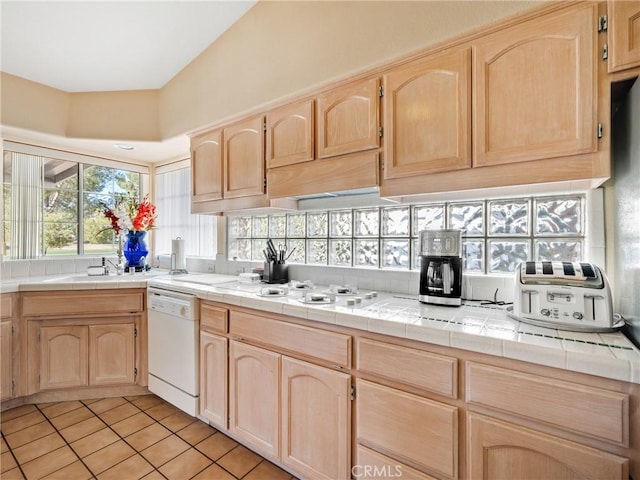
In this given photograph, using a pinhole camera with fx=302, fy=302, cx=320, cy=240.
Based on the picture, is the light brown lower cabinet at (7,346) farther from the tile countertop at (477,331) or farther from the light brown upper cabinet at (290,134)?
the light brown upper cabinet at (290,134)

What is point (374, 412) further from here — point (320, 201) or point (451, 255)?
point (320, 201)

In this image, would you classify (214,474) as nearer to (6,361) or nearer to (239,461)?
(239,461)

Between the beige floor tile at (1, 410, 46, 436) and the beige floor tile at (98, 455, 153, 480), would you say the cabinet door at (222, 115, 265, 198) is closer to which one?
the beige floor tile at (98, 455, 153, 480)

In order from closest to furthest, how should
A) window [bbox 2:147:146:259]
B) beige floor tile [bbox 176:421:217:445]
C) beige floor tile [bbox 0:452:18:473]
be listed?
beige floor tile [bbox 0:452:18:473] → beige floor tile [bbox 176:421:217:445] → window [bbox 2:147:146:259]

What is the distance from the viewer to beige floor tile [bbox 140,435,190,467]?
1694mm

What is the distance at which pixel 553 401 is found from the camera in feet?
2.96

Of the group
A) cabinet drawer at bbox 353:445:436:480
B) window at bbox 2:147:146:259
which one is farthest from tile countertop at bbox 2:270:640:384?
window at bbox 2:147:146:259

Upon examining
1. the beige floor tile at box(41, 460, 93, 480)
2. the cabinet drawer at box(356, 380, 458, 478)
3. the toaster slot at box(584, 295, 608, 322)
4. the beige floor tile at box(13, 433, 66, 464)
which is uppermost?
the toaster slot at box(584, 295, 608, 322)

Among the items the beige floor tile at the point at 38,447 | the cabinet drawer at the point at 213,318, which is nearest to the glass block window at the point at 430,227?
the cabinet drawer at the point at 213,318

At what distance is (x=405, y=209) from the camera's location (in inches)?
71.6

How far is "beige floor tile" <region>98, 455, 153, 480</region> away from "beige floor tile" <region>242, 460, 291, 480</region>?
55cm

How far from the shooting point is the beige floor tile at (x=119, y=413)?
6.86 ft

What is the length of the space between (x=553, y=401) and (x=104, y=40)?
3150mm

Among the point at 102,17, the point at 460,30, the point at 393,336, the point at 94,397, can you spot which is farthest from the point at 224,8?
the point at 94,397
